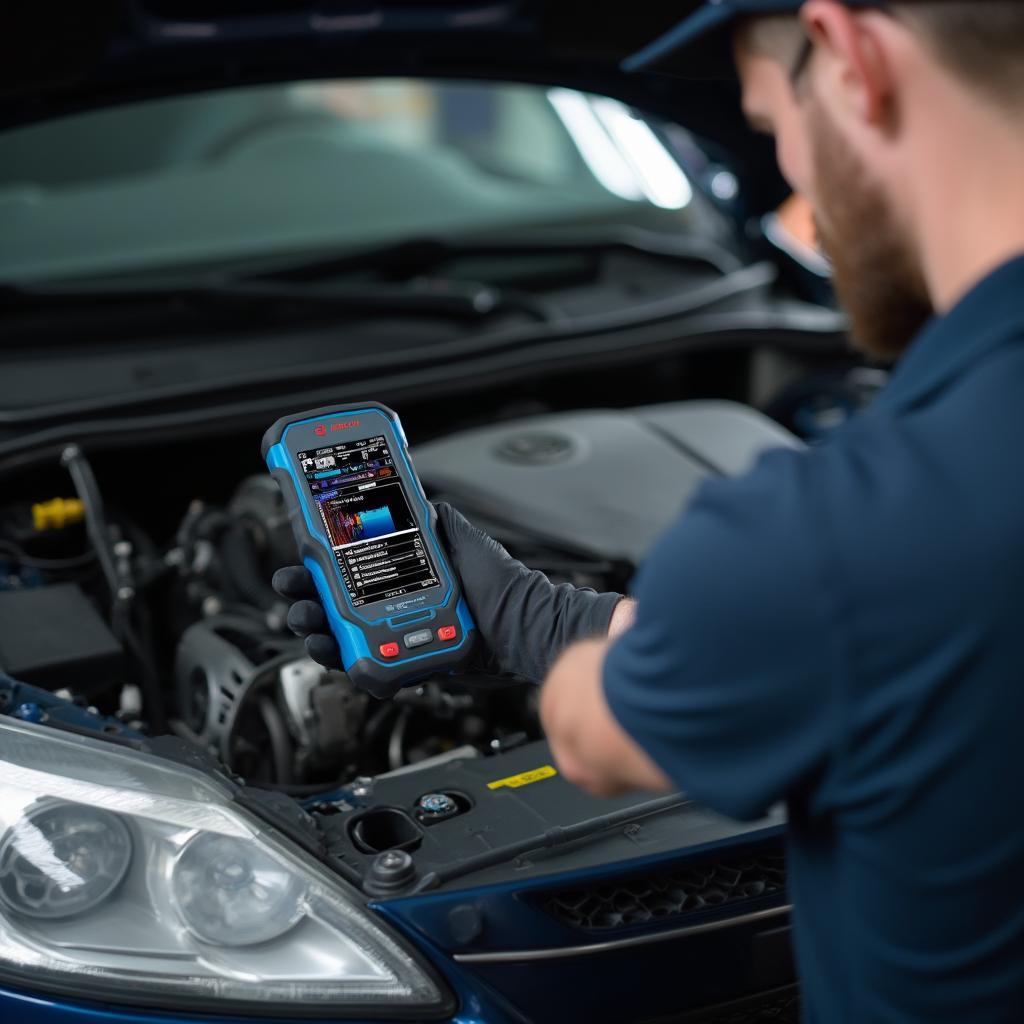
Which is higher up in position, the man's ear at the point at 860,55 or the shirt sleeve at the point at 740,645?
the man's ear at the point at 860,55

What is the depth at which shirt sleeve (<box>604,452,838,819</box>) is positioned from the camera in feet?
2.30

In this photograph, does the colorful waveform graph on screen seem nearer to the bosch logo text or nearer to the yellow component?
the bosch logo text

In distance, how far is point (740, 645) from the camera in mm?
→ 711

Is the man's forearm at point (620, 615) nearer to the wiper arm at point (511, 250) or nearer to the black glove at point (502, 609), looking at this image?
the black glove at point (502, 609)

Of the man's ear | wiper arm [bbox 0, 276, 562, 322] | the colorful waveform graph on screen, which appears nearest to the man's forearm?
the colorful waveform graph on screen

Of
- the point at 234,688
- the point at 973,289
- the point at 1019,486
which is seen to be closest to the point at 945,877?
the point at 1019,486

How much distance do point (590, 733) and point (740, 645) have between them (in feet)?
0.50

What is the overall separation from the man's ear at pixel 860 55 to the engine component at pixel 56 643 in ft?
3.78

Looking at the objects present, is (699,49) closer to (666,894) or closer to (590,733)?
(590,733)

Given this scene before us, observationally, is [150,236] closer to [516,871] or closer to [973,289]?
[516,871]

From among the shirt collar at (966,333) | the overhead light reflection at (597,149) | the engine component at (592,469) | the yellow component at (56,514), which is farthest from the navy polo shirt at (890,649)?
the overhead light reflection at (597,149)

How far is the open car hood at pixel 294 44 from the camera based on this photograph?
5.75 ft

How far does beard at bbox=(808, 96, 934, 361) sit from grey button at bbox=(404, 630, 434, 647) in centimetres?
61

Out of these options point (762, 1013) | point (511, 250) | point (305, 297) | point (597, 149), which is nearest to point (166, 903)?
point (762, 1013)
